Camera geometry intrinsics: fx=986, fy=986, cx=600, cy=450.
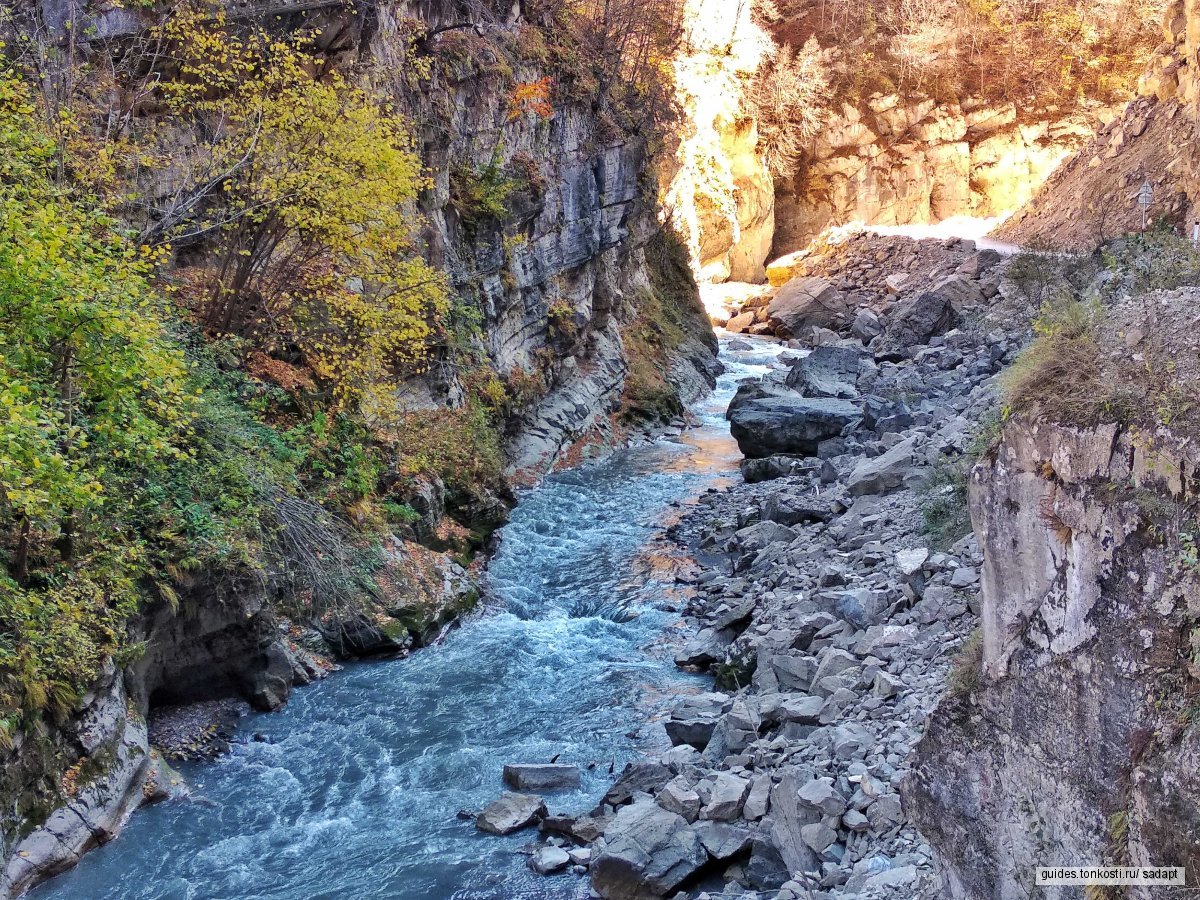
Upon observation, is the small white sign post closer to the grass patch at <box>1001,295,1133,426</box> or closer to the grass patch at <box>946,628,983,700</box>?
the grass patch at <box>1001,295,1133,426</box>

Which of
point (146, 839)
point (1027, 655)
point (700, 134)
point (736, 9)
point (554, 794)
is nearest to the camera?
point (1027, 655)

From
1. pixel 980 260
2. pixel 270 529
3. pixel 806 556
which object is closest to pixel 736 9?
pixel 980 260

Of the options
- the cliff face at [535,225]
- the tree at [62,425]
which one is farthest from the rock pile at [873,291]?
the tree at [62,425]

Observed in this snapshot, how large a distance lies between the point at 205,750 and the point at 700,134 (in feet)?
130

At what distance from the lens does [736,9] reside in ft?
163

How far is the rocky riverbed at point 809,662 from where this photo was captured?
8.32 meters

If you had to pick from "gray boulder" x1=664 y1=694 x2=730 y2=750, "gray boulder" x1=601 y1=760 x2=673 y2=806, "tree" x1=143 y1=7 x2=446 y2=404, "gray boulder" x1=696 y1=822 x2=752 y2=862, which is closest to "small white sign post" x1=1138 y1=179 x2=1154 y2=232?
"tree" x1=143 y1=7 x2=446 y2=404

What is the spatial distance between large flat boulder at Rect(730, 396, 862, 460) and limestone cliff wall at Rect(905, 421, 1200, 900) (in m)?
16.5

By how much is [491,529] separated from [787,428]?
825cm

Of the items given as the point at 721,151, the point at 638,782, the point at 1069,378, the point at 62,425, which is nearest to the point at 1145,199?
the point at 721,151

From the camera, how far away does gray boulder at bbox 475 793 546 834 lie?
32.1 feet

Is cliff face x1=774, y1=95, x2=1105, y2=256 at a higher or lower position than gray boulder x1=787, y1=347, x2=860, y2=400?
higher

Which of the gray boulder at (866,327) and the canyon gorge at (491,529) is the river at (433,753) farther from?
the gray boulder at (866,327)

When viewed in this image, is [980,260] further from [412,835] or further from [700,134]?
[412,835]
